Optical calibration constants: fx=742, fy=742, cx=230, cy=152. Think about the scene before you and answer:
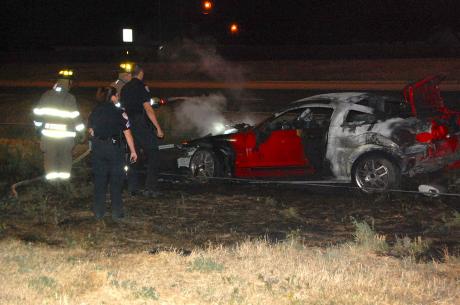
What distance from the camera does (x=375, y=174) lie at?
1025 cm

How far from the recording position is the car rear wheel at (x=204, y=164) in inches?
451

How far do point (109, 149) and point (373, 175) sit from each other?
376 cm

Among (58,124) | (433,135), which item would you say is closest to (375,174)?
(433,135)

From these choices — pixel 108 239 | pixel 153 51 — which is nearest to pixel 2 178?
pixel 108 239

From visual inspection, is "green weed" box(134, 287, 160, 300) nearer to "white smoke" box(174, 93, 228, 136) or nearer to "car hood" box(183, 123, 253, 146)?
"car hood" box(183, 123, 253, 146)

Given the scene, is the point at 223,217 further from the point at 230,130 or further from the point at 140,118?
the point at 230,130

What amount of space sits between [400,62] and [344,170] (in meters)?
23.8

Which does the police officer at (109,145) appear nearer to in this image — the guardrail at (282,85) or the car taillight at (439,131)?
the car taillight at (439,131)

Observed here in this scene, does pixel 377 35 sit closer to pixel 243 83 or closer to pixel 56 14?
pixel 243 83

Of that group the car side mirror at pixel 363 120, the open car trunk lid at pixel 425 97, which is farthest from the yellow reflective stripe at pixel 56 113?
the open car trunk lid at pixel 425 97

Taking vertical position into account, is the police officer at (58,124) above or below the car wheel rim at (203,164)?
above

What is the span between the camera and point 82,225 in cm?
863

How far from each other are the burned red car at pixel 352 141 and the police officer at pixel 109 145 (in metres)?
2.73

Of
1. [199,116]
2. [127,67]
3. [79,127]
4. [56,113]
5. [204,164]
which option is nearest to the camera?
[56,113]
